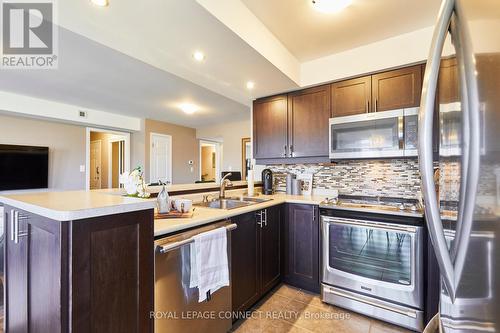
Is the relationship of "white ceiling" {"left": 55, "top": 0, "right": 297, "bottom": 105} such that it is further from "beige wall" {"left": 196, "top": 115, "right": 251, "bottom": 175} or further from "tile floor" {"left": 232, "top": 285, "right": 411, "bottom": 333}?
"beige wall" {"left": 196, "top": 115, "right": 251, "bottom": 175}

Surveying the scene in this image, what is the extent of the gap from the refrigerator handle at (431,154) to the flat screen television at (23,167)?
5577mm

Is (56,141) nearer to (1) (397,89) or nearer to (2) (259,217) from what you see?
(2) (259,217)

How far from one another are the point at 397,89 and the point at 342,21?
2.69ft

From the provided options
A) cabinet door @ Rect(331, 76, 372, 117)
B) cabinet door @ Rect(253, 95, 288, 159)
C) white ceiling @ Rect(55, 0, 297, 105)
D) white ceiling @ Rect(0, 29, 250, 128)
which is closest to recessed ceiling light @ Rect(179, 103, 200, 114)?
white ceiling @ Rect(0, 29, 250, 128)

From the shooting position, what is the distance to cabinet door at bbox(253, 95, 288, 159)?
284cm

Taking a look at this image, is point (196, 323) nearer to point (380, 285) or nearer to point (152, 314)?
point (152, 314)

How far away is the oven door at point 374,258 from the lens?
1737mm

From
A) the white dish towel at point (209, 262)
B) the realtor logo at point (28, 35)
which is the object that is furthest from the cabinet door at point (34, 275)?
the realtor logo at point (28, 35)

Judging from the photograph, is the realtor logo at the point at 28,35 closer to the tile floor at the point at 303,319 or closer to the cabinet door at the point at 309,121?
the cabinet door at the point at 309,121

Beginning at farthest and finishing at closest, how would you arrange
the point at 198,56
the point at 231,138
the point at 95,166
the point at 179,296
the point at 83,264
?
the point at 95,166 < the point at 231,138 < the point at 198,56 < the point at 179,296 < the point at 83,264

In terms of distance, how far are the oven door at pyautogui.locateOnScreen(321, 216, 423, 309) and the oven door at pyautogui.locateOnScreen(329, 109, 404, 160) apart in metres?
0.66

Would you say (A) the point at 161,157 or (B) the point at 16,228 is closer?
(B) the point at 16,228

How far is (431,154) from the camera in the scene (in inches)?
22.0

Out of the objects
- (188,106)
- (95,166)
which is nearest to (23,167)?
(95,166)
